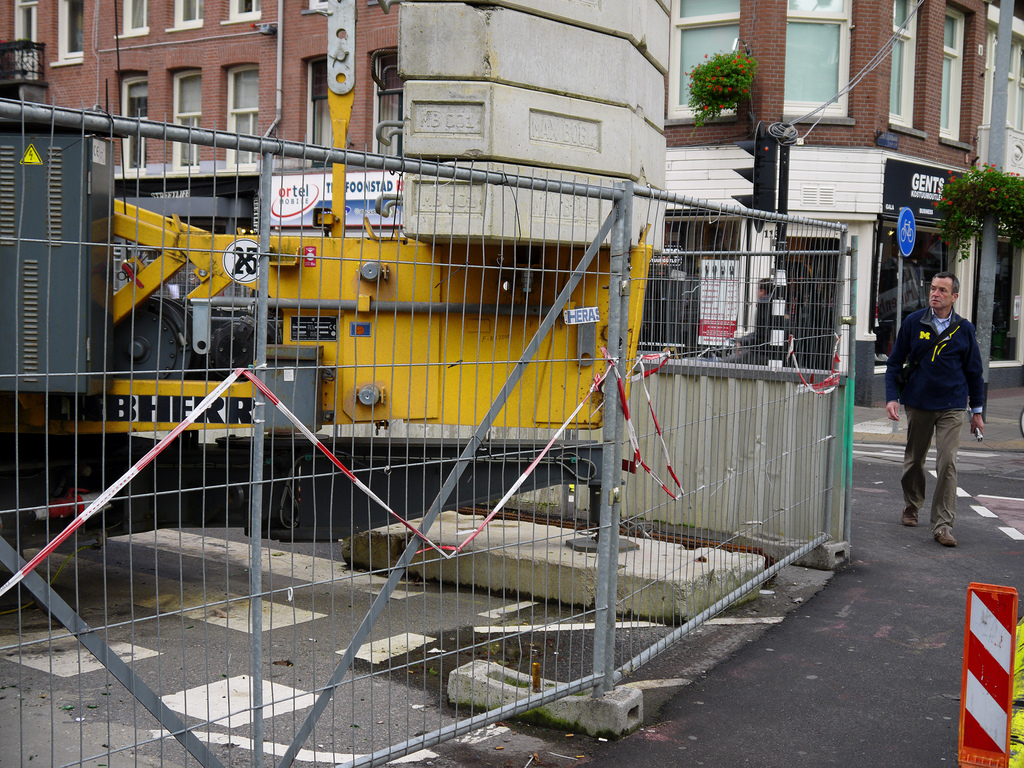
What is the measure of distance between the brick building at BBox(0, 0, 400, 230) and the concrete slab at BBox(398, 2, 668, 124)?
12770mm

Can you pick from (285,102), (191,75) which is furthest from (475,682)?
(191,75)

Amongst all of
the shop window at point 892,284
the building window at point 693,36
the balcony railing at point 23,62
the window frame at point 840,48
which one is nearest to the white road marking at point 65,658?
the shop window at point 892,284

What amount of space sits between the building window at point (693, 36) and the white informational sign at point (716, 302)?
13459 mm

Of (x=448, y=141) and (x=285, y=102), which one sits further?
(x=285, y=102)

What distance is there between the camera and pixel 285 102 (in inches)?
819

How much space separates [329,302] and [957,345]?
4.97m

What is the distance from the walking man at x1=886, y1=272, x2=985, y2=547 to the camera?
Answer: 7.74 metres

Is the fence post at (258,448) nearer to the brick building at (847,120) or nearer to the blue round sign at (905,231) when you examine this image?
the blue round sign at (905,231)

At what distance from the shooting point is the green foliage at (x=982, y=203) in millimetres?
16312

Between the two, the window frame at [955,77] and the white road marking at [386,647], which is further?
the window frame at [955,77]

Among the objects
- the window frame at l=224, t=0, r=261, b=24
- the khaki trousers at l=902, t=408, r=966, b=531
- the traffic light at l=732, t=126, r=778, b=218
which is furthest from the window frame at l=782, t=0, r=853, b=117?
the khaki trousers at l=902, t=408, r=966, b=531

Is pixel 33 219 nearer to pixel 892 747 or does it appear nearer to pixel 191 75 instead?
pixel 892 747

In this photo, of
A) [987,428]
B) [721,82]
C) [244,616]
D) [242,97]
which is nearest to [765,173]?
[721,82]

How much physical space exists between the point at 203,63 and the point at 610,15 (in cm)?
1754
